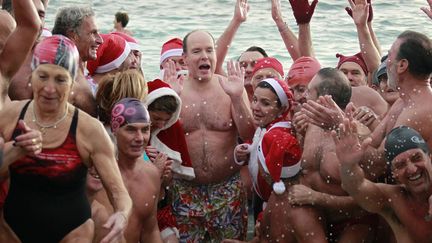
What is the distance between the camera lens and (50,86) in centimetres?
613

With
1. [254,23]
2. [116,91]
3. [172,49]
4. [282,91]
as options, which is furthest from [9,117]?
[254,23]

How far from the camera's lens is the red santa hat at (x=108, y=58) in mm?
8555

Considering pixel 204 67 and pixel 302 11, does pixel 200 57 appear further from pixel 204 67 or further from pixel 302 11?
pixel 302 11

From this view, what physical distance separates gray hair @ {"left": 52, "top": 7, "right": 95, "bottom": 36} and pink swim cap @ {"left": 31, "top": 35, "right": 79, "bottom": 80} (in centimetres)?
174

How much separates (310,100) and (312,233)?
93 centimetres

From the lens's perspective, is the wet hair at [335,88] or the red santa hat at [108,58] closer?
the wet hair at [335,88]

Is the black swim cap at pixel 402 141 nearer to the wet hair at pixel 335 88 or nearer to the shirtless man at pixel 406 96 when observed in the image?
the shirtless man at pixel 406 96

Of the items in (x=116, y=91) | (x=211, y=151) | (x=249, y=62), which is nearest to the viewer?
(x=116, y=91)

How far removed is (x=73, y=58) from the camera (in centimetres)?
634

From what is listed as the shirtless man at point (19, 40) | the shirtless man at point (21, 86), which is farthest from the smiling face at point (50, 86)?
the shirtless man at point (21, 86)

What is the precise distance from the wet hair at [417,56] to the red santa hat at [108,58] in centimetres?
244

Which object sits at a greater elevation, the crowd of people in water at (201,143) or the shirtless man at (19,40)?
the shirtless man at (19,40)

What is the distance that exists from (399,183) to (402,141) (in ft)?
1.23

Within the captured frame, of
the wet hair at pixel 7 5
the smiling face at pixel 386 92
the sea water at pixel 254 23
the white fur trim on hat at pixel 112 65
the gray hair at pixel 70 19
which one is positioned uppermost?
the wet hair at pixel 7 5
